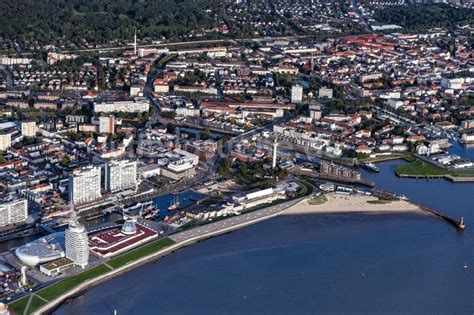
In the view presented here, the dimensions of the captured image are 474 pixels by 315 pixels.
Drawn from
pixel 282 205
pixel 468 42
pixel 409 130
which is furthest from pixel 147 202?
pixel 468 42

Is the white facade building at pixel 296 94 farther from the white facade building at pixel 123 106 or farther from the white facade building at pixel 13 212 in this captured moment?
the white facade building at pixel 13 212

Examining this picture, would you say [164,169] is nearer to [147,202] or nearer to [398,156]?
[147,202]

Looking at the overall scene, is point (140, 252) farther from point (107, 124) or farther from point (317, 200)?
point (107, 124)

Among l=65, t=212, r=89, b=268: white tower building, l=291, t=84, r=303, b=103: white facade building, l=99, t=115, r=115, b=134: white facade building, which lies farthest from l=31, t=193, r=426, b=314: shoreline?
l=291, t=84, r=303, b=103: white facade building

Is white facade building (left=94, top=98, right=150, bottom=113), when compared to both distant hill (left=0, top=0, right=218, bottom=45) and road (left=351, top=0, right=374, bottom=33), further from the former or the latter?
road (left=351, top=0, right=374, bottom=33)

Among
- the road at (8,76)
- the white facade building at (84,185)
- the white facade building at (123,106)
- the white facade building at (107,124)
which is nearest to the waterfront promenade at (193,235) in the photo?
the white facade building at (84,185)

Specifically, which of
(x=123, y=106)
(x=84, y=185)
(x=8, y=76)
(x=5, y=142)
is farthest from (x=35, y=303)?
(x=8, y=76)
